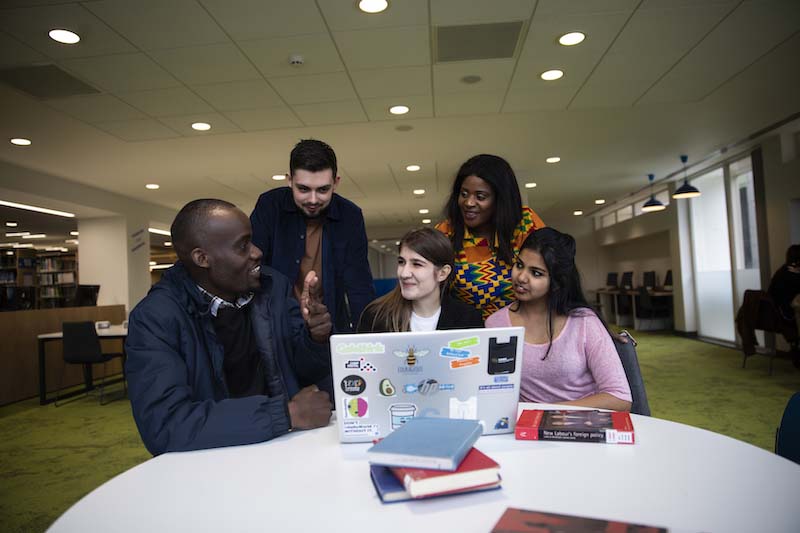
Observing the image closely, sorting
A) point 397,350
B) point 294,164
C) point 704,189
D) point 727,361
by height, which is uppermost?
point 704,189

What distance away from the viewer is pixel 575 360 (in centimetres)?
180

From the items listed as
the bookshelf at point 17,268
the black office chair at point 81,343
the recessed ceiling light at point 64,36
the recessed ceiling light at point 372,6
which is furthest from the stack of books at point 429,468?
the bookshelf at point 17,268

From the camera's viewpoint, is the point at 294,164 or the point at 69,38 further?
the point at 69,38

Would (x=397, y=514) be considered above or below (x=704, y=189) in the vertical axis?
below

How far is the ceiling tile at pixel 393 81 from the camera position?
4.33m

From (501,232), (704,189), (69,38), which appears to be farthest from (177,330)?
(704,189)

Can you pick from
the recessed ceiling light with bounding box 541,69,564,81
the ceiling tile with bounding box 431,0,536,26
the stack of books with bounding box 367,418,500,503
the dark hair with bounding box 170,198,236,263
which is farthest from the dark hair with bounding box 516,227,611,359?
the recessed ceiling light with bounding box 541,69,564,81

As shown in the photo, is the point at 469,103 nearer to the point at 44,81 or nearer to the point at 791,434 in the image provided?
the point at 44,81

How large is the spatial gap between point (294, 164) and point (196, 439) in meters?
1.31

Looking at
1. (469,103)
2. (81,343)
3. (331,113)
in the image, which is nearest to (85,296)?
(81,343)

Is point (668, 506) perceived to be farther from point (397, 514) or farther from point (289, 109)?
point (289, 109)

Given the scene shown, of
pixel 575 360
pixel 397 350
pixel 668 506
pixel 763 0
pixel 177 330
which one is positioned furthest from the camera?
pixel 763 0

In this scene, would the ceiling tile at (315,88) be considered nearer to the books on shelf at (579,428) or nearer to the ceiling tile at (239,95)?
the ceiling tile at (239,95)

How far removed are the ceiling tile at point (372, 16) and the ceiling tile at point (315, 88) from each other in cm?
80
